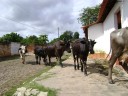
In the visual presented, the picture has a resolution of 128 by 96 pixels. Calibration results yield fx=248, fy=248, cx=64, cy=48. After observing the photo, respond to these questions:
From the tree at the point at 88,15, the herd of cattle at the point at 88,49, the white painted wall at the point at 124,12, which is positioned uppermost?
the tree at the point at 88,15

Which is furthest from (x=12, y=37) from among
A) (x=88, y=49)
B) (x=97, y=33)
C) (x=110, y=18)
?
(x=88, y=49)

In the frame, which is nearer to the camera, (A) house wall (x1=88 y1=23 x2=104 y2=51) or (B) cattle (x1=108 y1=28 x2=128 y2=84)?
(B) cattle (x1=108 y1=28 x2=128 y2=84)

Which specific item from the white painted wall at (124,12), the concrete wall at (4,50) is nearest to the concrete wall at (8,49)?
the concrete wall at (4,50)

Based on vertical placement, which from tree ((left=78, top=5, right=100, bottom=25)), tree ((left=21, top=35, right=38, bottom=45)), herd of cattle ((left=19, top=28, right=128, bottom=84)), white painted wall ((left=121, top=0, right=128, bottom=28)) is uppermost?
tree ((left=78, top=5, right=100, bottom=25))

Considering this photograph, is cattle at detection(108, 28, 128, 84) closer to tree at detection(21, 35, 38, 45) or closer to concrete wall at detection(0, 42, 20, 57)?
concrete wall at detection(0, 42, 20, 57)

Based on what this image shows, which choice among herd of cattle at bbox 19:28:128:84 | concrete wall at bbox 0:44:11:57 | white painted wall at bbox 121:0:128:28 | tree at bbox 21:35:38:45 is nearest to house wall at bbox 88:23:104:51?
herd of cattle at bbox 19:28:128:84

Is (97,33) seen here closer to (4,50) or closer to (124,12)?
(124,12)

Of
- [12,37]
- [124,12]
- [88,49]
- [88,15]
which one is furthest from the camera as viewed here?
[12,37]

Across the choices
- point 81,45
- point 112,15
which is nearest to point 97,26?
point 112,15

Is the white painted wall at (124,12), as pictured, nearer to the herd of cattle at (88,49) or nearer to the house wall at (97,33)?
the herd of cattle at (88,49)

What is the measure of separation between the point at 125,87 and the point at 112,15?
8.49 m

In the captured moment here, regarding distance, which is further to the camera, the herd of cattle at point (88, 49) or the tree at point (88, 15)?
the tree at point (88, 15)

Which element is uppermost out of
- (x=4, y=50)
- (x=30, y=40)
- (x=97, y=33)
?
(x=30, y=40)

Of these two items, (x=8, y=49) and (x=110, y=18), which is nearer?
(x=110, y=18)
